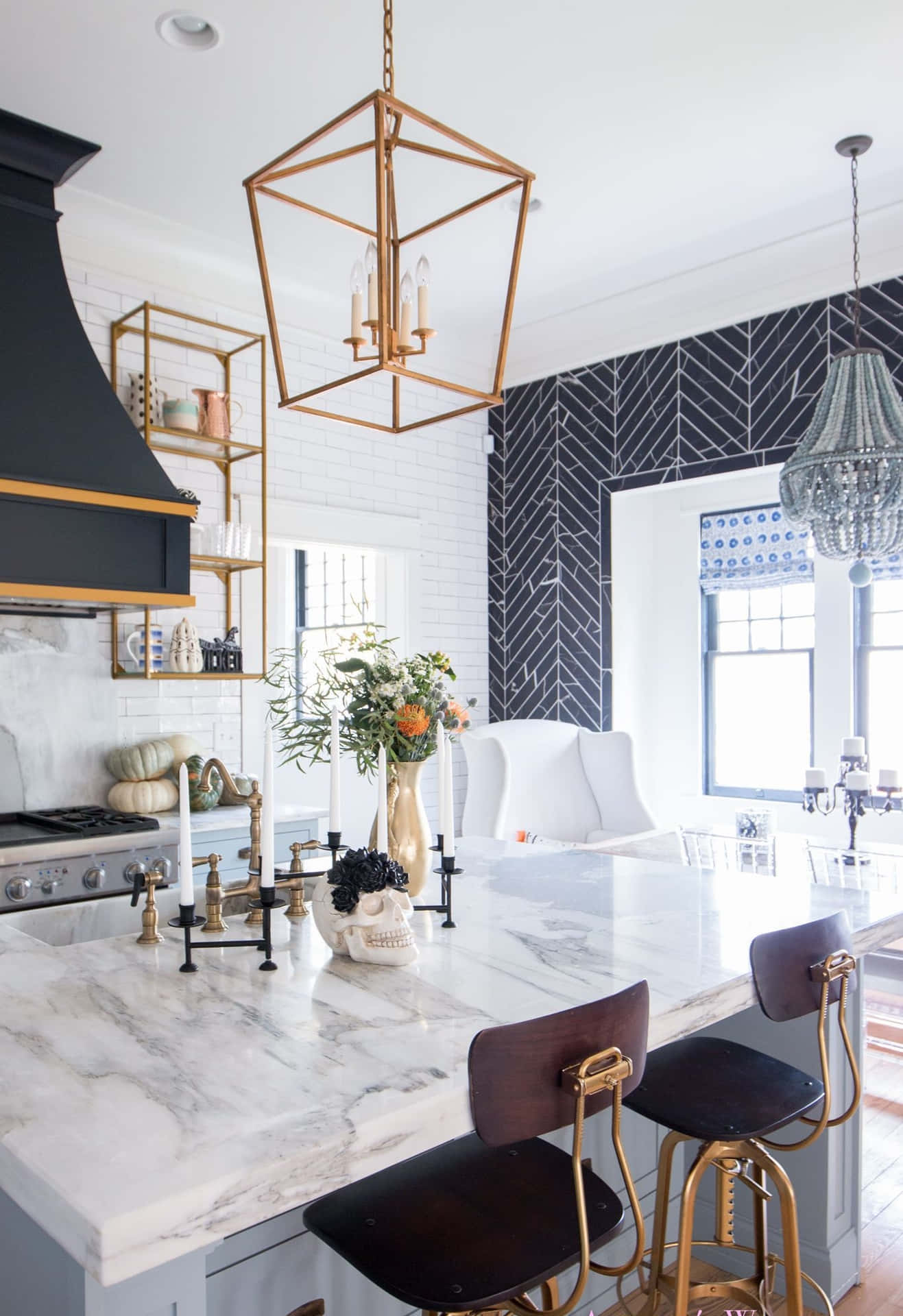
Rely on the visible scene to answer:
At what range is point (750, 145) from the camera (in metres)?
3.40

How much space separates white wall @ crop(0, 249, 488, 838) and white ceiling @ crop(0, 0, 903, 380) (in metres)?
0.42

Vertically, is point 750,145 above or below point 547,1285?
above

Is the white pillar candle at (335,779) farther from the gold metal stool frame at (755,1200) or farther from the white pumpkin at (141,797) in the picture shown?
the white pumpkin at (141,797)

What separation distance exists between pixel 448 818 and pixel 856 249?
324 cm

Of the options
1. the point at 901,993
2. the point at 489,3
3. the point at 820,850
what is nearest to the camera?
the point at 489,3

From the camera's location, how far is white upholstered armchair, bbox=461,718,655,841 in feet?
15.3

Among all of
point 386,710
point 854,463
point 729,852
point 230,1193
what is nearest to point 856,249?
point 854,463

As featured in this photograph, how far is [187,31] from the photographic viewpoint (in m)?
2.78

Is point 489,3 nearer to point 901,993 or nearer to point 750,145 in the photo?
point 750,145

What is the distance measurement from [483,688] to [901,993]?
10.0ft

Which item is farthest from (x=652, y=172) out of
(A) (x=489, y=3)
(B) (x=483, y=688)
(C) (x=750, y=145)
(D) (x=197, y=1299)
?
(D) (x=197, y=1299)

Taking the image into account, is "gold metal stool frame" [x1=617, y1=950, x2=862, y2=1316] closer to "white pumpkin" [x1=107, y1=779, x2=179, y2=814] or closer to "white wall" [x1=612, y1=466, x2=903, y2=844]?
"white pumpkin" [x1=107, y1=779, x2=179, y2=814]

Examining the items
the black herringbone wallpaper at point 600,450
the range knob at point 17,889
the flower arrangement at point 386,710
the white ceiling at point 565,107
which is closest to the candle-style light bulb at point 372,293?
the flower arrangement at point 386,710

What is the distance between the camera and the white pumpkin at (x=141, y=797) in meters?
3.63
